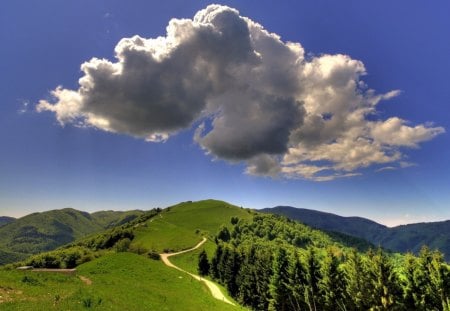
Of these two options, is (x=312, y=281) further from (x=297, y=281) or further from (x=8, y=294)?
(x=8, y=294)

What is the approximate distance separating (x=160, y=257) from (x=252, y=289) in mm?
66422

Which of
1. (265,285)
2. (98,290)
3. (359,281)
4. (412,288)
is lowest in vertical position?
(265,285)

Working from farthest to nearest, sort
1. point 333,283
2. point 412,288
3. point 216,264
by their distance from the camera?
point 216,264
point 333,283
point 412,288

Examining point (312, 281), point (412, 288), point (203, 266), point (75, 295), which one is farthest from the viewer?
point (203, 266)

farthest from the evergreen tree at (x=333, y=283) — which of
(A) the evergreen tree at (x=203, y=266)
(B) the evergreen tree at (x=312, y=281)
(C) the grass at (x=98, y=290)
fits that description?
(A) the evergreen tree at (x=203, y=266)

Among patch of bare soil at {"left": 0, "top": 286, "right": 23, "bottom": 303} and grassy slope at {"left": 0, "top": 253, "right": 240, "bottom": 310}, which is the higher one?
patch of bare soil at {"left": 0, "top": 286, "right": 23, "bottom": 303}

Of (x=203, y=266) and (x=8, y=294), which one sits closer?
(x=8, y=294)

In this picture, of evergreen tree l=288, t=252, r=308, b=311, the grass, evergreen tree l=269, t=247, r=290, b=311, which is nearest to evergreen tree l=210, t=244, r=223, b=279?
evergreen tree l=269, t=247, r=290, b=311

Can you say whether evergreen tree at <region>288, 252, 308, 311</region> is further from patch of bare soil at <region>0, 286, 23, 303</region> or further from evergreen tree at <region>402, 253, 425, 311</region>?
patch of bare soil at <region>0, 286, 23, 303</region>

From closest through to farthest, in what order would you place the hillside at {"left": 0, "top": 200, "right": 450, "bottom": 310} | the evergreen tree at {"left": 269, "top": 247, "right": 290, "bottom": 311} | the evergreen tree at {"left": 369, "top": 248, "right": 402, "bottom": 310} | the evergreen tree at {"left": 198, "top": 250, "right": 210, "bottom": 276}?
the hillside at {"left": 0, "top": 200, "right": 450, "bottom": 310}, the evergreen tree at {"left": 369, "top": 248, "right": 402, "bottom": 310}, the evergreen tree at {"left": 269, "top": 247, "right": 290, "bottom": 311}, the evergreen tree at {"left": 198, "top": 250, "right": 210, "bottom": 276}

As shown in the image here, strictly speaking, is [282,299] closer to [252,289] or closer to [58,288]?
[252,289]

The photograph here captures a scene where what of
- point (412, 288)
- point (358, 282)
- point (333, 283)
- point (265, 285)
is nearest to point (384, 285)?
point (358, 282)

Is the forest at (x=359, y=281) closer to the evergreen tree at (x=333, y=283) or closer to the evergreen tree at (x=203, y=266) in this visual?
the evergreen tree at (x=333, y=283)

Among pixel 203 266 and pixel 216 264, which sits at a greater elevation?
pixel 216 264
